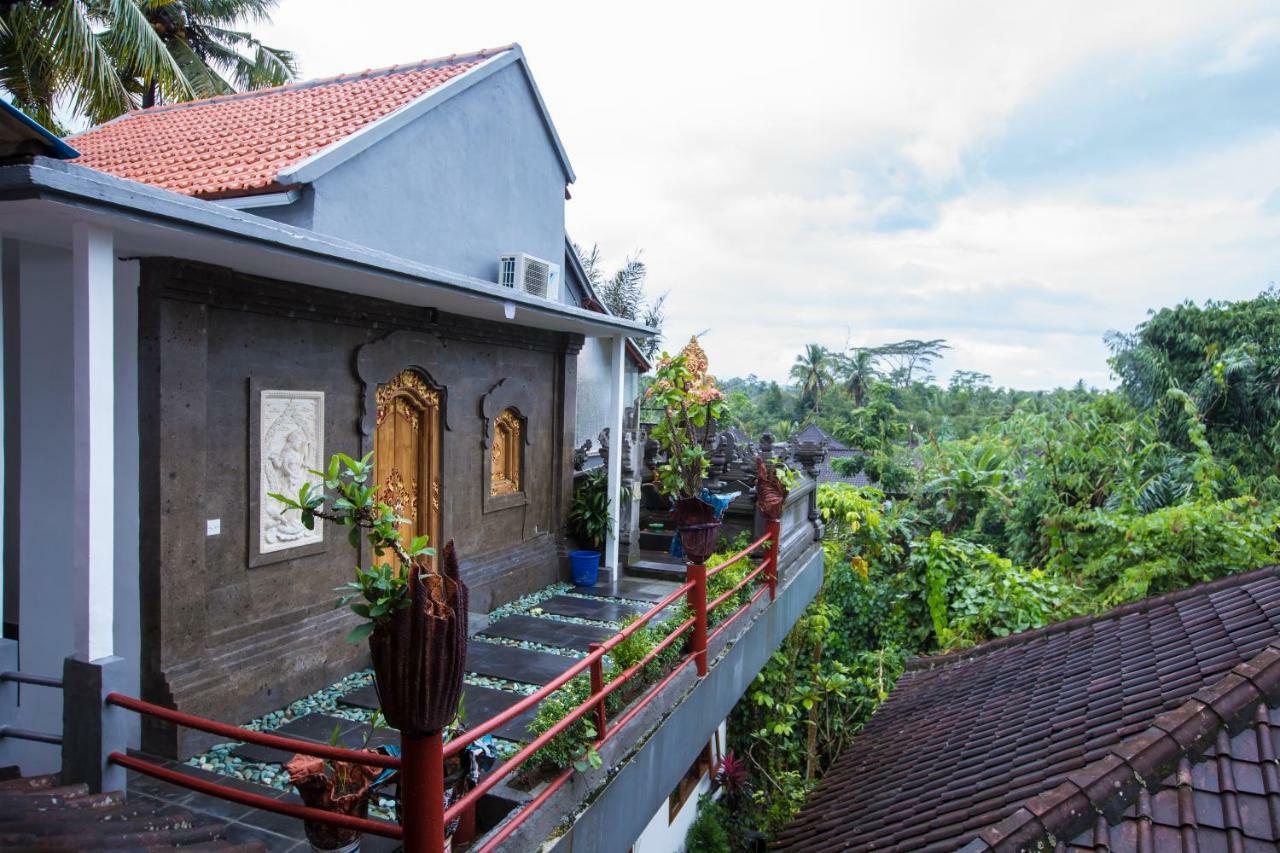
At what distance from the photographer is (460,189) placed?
10.0m

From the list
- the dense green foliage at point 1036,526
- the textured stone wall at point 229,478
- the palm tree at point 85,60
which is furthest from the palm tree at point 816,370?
the textured stone wall at point 229,478

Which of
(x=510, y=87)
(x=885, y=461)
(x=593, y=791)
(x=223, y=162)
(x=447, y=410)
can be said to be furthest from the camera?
(x=885, y=461)

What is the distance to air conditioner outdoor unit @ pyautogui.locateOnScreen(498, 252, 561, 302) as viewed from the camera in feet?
34.8

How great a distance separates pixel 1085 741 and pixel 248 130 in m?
10.7

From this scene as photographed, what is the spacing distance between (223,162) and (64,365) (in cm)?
416

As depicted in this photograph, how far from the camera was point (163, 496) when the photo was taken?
4.81m

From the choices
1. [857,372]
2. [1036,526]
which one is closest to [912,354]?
[857,372]

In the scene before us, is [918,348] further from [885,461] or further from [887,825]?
[887,825]

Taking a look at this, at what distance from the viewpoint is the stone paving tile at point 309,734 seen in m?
4.85

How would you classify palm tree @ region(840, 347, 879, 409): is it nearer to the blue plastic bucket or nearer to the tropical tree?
the tropical tree

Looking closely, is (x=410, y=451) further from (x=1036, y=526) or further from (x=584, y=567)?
(x=1036, y=526)

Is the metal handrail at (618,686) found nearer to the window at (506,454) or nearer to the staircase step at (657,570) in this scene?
the staircase step at (657,570)

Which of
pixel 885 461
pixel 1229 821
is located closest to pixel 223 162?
pixel 1229 821

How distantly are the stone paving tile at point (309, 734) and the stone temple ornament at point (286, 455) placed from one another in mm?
1268
